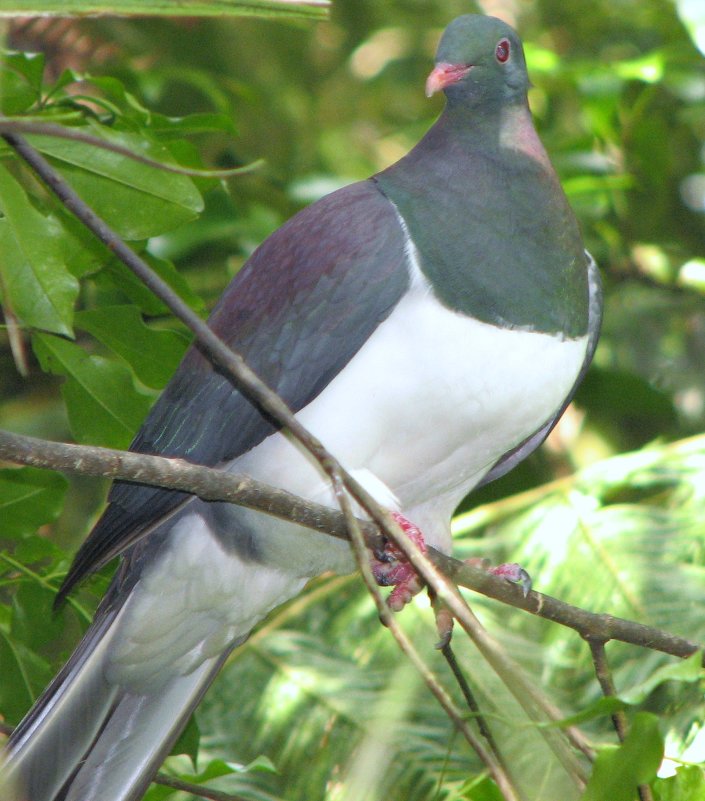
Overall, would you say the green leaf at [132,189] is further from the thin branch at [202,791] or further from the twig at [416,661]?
the thin branch at [202,791]

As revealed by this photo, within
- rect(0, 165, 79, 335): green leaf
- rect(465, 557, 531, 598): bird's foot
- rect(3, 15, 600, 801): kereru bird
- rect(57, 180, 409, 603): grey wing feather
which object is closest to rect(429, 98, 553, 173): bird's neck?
rect(3, 15, 600, 801): kereru bird

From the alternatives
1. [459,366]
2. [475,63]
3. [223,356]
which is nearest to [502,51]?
[475,63]

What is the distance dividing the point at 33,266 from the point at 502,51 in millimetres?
1061

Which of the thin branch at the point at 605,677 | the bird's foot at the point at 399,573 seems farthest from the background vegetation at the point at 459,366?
the bird's foot at the point at 399,573

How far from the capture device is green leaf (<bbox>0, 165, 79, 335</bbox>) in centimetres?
152

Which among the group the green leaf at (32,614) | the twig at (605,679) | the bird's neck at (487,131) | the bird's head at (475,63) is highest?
the bird's head at (475,63)

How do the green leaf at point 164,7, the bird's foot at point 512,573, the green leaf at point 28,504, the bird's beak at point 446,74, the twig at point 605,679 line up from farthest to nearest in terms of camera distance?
the bird's beak at point 446,74 < the bird's foot at point 512,573 < the green leaf at point 28,504 < the twig at point 605,679 < the green leaf at point 164,7

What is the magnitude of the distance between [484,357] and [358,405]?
0.70ft

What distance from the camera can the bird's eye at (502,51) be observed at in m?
2.22

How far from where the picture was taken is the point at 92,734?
6.91 feet

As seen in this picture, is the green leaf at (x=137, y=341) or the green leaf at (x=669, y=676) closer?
the green leaf at (x=669, y=676)

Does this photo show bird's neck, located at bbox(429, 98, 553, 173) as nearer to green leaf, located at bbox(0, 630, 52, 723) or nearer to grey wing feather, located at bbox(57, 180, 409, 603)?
grey wing feather, located at bbox(57, 180, 409, 603)

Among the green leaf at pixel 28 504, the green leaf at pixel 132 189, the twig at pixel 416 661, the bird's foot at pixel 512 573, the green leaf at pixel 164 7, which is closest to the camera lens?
the green leaf at pixel 164 7

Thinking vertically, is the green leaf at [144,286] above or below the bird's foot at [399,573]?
above
